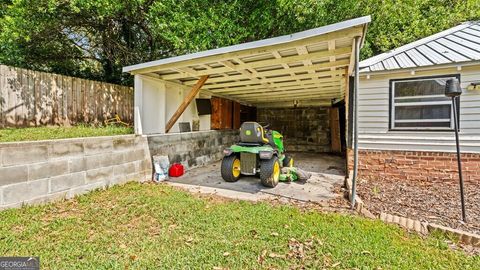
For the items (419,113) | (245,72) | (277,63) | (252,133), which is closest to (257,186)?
(252,133)

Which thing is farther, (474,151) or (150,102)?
(150,102)

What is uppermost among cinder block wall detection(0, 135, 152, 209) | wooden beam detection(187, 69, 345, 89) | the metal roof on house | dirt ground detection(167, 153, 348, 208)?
the metal roof on house

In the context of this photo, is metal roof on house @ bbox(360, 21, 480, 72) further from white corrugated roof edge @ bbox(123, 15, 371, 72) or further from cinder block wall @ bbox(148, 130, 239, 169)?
cinder block wall @ bbox(148, 130, 239, 169)

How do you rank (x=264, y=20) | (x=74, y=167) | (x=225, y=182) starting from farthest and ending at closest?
(x=264, y=20) → (x=225, y=182) → (x=74, y=167)

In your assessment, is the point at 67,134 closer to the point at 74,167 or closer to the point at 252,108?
the point at 74,167

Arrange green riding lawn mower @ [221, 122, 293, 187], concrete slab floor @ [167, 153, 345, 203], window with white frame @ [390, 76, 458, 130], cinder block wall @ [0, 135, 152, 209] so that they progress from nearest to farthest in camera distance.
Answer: cinder block wall @ [0, 135, 152, 209] → concrete slab floor @ [167, 153, 345, 203] → green riding lawn mower @ [221, 122, 293, 187] → window with white frame @ [390, 76, 458, 130]

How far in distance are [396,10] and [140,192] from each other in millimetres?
11013

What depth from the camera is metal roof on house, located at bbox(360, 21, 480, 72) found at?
4.89 metres

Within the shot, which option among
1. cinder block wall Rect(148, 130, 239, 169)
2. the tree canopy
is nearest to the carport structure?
cinder block wall Rect(148, 130, 239, 169)

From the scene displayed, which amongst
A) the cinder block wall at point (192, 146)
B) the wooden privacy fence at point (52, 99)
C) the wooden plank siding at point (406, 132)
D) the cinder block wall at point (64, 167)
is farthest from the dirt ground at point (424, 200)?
the wooden privacy fence at point (52, 99)

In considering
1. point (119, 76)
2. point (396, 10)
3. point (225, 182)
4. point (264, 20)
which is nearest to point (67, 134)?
point (225, 182)

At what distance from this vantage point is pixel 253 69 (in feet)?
17.1

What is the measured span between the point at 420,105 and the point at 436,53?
4.37ft

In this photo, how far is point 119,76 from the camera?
350 inches
